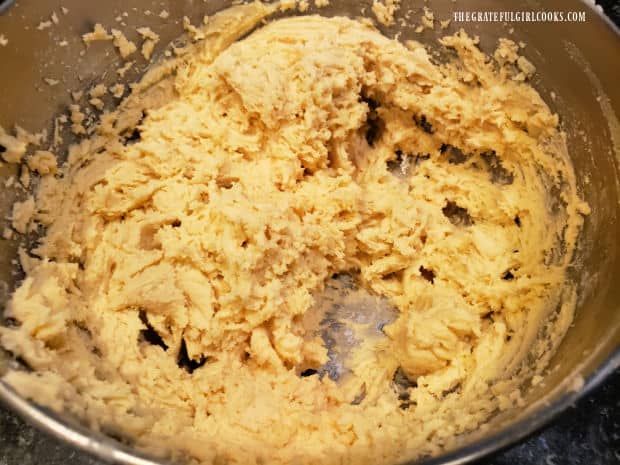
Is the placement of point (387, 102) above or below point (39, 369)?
above

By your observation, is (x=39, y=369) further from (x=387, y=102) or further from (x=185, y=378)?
(x=387, y=102)

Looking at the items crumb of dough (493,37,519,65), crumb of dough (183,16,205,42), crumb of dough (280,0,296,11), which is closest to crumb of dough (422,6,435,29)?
crumb of dough (493,37,519,65)

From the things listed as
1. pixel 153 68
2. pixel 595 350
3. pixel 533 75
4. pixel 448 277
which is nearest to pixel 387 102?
pixel 533 75

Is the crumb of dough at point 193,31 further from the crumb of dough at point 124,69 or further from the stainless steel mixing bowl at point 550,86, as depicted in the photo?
the crumb of dough at point 124,69

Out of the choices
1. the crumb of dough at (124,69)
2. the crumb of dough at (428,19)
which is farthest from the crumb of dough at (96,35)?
the crumb of dough at (428,19)

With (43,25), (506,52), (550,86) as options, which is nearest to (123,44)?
(43,25)
